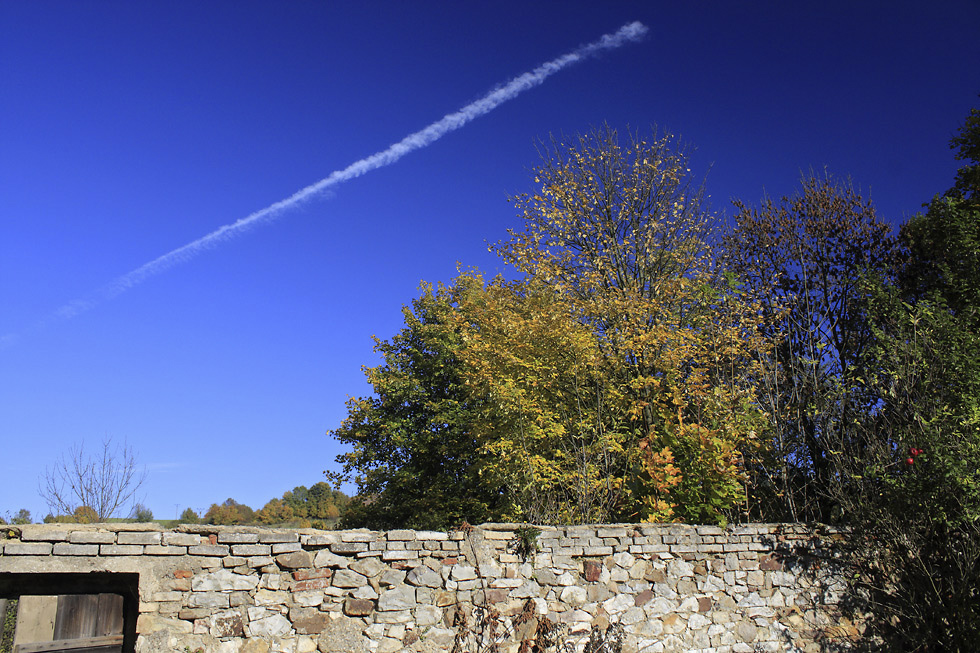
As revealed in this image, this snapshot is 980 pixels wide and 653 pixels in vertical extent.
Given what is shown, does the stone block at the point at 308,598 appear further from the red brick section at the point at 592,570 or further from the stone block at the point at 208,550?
the red brick section at the point at 592,570

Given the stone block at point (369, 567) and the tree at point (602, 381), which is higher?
the tree at point (602, 381)

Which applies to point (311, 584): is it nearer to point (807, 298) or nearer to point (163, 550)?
point (163, 550)

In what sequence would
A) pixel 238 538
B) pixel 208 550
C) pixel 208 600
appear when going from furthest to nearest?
pixel 238 538 → pixel 208 550 → pixel 208 600

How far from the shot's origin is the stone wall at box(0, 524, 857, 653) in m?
5.81

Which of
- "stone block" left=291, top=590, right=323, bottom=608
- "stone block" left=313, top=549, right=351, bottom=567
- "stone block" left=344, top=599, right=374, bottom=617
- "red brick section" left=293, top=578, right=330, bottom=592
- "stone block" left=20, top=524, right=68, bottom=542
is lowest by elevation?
"stone block" left=344, top=599, right=374, bottom=617

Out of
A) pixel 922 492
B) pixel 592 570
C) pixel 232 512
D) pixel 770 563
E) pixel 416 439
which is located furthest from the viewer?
pixel 232 512

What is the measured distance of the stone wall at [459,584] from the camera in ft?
19.1

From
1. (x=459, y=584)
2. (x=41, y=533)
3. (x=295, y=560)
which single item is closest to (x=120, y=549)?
(x=41, y=533)

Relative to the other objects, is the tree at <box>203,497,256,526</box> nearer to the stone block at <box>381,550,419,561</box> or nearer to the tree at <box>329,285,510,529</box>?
the tree at <box>329,285,510,529</box>

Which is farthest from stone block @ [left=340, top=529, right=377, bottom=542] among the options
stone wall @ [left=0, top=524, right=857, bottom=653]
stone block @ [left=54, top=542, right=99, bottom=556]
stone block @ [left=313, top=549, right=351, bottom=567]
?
stone block @ [left=54, top=542, right=99, bottom=556]

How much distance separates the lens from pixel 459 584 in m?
6.94

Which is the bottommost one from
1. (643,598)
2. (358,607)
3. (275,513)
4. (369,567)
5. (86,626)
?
(86,626)

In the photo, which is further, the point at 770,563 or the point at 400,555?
the point at 770,563

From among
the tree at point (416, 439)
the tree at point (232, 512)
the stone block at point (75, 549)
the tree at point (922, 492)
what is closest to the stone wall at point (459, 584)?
the stone block at point (75, 549)
